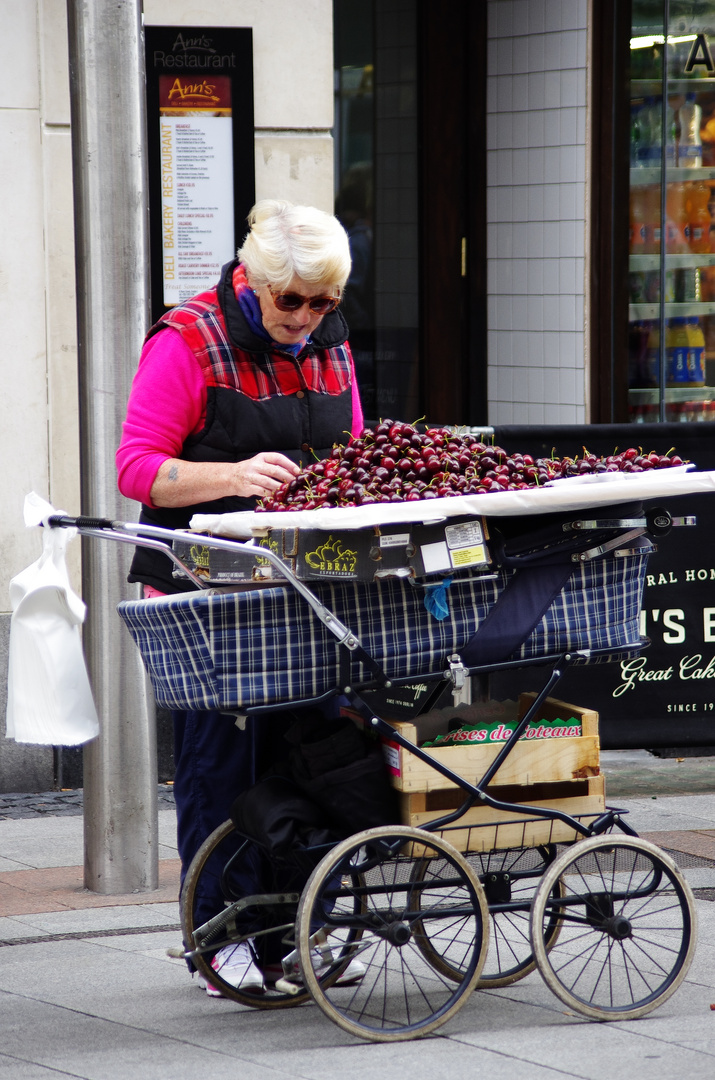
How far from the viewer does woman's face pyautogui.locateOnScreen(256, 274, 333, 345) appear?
377 centimetres

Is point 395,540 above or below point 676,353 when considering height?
below

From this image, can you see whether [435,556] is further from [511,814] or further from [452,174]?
[452,174]

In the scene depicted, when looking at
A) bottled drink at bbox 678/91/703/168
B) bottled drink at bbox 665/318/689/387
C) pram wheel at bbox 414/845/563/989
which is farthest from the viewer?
bottled drink at bbox 665/318/689/387

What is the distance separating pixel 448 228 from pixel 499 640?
15.7 ft

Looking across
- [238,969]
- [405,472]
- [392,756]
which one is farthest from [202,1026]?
[405,472]

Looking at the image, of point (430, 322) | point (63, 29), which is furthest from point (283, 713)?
point (430, 322)

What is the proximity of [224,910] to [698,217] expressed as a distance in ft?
16.8

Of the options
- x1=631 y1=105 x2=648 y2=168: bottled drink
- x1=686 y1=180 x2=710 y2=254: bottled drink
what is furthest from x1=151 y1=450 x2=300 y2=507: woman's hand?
x1=686 y1=180 x2=710 y2=254: bottled drink

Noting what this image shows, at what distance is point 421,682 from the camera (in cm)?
353

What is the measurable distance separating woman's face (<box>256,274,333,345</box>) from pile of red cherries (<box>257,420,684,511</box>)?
0.38m

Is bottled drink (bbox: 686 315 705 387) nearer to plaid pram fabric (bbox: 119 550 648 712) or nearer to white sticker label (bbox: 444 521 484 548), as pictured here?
plaid pram fabric (bbox: 119 550 648 712)

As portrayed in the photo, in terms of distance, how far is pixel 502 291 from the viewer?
7.89 meters

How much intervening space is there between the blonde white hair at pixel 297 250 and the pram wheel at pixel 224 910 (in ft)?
4.55

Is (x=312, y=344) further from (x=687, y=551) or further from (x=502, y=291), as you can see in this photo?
(x=502, y=291)
